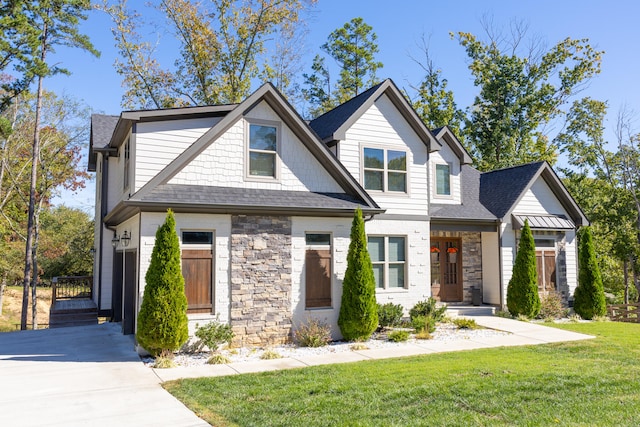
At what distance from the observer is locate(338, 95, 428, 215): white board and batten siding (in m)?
14.6

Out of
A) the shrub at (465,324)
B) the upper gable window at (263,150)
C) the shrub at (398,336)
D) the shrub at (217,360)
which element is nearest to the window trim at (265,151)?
the upper gable window at (263,150)

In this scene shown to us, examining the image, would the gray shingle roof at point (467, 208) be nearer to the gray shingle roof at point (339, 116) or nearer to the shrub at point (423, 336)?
the gray shingle roof at point (339, 116)

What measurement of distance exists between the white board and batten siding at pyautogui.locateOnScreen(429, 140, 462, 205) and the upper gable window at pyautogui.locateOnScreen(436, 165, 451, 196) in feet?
0.26

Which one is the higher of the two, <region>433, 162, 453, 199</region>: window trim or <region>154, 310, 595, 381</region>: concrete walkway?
<region>433, 162, 453, 199</region>: window trim

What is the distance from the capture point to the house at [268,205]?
11273 mm

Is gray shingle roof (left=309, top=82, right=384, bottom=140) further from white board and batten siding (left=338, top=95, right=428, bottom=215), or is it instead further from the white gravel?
the white gravel

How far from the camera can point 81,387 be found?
8.07 metres

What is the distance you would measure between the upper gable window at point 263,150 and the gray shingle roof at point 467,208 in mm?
6399

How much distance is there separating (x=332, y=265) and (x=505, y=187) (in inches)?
383

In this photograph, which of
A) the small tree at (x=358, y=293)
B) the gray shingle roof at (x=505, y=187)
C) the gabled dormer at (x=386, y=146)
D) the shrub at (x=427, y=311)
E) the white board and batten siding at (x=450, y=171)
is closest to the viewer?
the small tree at (x=358, y=293)

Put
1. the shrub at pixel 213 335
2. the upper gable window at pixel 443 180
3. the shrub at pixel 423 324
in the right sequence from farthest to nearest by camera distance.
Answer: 1. the upper gable window at pixel 443 180
2. the shrub at pixel 423 324
3. the shrub at pixel 213 335

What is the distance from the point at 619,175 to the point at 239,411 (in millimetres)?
28837

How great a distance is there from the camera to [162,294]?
10.0 metres

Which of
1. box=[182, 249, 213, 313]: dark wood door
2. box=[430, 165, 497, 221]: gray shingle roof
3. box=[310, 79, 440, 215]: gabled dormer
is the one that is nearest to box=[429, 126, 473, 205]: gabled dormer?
box=[430, 165, 497, 221]: gray shingle roof
